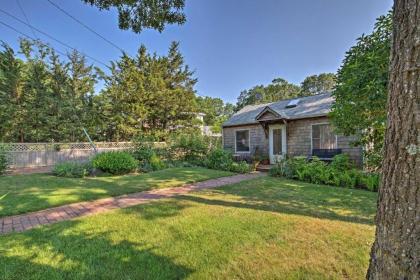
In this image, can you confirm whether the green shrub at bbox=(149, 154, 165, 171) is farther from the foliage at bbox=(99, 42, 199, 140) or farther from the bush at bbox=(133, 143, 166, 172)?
the foliage at bbox=(99, 42, 199, 140)

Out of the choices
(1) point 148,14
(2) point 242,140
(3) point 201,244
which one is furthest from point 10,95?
(3) point 201,244

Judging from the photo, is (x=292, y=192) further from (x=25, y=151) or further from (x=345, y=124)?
(x=25, y=151)

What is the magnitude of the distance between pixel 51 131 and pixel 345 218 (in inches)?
773

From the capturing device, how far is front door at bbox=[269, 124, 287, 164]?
1243 centimetres

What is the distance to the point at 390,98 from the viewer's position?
146cm

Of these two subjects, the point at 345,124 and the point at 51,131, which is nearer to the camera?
the point at 345,124

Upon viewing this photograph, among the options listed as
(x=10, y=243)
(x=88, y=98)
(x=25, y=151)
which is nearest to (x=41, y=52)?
(x=88, y=98)

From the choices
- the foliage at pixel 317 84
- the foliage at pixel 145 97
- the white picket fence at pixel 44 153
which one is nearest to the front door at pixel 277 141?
the white picket fence at pixel 44 153

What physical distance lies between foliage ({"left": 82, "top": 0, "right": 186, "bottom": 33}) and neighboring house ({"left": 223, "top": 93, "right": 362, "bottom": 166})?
8297 millimetres

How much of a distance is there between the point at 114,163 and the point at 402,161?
32.3 ft

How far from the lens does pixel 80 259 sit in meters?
2.90

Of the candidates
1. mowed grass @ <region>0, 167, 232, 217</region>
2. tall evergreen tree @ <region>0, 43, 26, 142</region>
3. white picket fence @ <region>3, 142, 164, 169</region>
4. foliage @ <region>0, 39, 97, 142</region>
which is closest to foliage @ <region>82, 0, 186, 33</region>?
mowed grass @ <region>0, 167, 232, 217</region>

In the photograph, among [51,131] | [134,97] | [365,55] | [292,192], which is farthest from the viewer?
[134,97]

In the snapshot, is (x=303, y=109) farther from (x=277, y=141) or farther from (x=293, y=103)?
(x=277, y=141)
